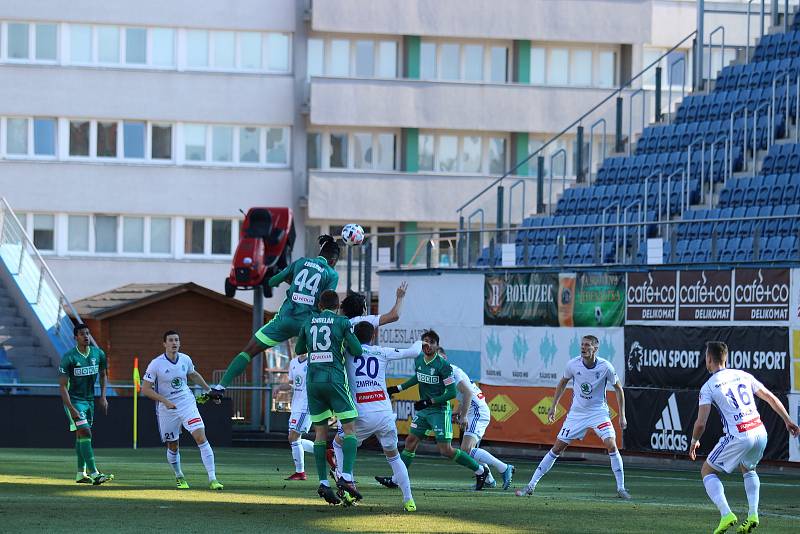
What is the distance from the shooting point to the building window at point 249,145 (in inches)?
Result: 2029

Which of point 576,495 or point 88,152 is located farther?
point 88,152

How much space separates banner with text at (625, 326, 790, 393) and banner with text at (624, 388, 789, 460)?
219mm

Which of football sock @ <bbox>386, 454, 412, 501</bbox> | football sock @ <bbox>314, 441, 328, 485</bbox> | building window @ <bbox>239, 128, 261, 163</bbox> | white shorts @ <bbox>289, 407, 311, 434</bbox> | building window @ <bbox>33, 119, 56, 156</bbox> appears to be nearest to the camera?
football sock @ <bbox>386, 454, 412, 501</bbox>

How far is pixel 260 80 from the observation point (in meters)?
51.1

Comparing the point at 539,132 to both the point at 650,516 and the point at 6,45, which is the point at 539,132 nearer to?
the point at 6,45

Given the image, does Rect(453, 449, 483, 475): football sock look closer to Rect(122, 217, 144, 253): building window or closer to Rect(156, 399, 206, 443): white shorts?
Rect(156, 399, 206, 443): white shorts

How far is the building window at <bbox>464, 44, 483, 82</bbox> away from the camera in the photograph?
52.5 m

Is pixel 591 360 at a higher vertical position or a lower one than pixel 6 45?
lower

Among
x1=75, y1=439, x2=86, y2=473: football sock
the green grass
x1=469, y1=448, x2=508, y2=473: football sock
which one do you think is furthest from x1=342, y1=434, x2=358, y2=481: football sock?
x1=75, y1=439, x2=86, y2=473: football sock

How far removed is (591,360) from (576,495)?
164 centimetres

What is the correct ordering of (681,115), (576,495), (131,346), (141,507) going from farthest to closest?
(131,346)
(681,115)
(576,495)
(141,507)

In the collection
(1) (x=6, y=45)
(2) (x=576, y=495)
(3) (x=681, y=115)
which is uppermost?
(1) (x=6, y=45)

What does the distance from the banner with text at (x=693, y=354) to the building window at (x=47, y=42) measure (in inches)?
1154

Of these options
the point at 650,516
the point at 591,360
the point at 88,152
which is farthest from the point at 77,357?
the point at 88,152
